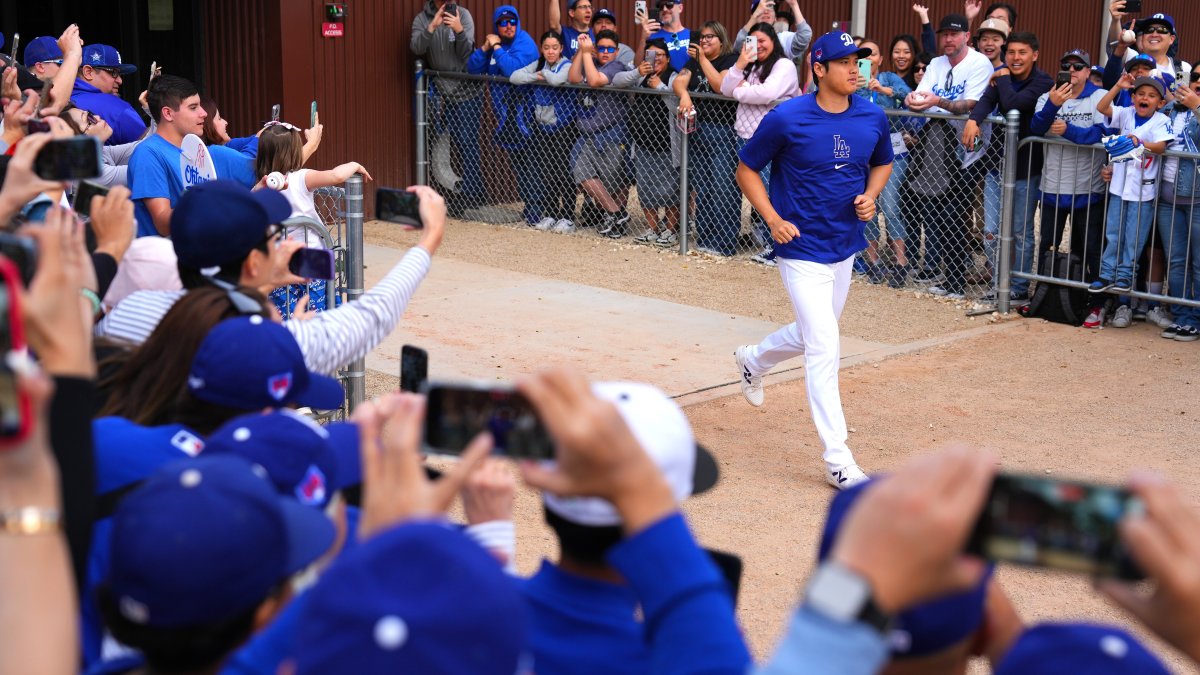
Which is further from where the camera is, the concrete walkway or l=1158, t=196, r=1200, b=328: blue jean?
l=1158, t=196, r=1200, b=328: blue jean

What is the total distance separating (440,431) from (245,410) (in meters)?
1.12

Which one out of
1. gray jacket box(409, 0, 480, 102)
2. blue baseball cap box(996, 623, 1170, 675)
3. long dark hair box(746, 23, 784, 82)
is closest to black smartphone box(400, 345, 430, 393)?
blue baseball cap box(996, 623, 1170, 675)

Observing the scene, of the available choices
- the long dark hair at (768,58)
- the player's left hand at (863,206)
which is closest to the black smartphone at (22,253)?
the player's left hand at (863,206)

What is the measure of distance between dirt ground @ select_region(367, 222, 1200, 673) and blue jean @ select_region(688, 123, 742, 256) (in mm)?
724

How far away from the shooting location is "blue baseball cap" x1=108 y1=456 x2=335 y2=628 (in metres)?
1.89

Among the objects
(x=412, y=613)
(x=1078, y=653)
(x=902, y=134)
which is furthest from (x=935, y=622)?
(x=902, y=134)

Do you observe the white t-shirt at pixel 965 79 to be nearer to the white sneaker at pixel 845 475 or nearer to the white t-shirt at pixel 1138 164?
the white t-shirt at pixel 1138 164

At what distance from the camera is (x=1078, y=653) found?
1.86 meters

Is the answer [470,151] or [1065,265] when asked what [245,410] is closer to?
[1065,265]

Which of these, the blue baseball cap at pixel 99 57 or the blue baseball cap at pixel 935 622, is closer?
the blue baseball cap at pixel 935 622

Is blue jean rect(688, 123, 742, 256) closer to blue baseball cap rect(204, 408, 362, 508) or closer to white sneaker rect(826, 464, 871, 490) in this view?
white sneaker rect(826, 464, 871, 490)

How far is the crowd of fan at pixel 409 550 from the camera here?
1587mm

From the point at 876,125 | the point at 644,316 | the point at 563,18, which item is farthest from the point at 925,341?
the point at 563,18

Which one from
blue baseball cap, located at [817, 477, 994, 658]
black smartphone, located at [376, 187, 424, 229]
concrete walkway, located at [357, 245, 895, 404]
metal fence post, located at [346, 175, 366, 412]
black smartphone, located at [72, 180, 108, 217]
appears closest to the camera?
blue baseball cap, located at [817, 477, 994, 658]
